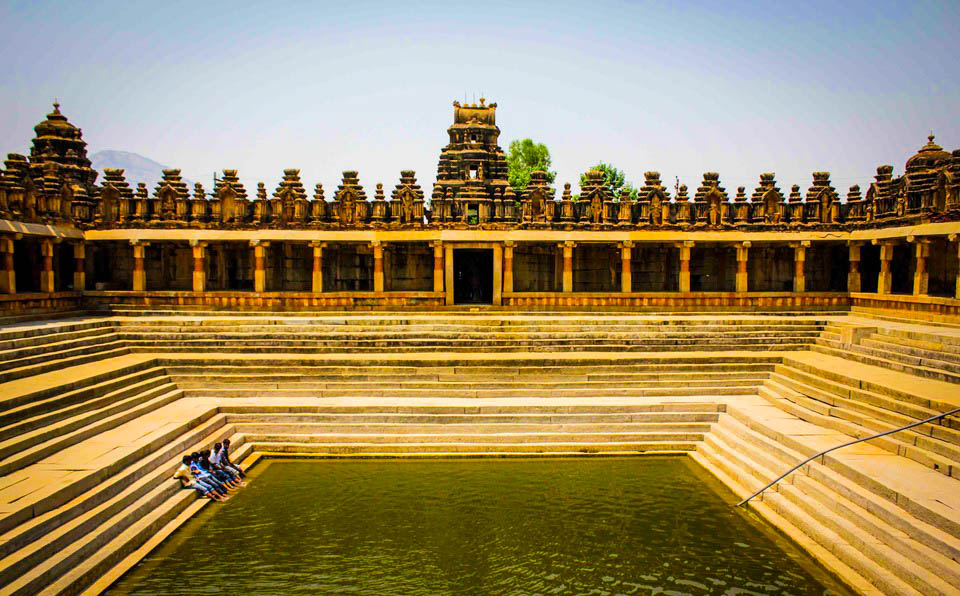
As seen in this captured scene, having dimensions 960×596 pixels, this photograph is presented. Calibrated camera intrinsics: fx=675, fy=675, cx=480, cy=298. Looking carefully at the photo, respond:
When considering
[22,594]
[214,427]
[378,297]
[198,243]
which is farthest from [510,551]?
[198,243]

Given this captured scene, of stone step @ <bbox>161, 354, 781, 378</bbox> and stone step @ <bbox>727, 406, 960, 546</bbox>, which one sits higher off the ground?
stone step @ <bbox>161, 354, 781, 378</bbox>

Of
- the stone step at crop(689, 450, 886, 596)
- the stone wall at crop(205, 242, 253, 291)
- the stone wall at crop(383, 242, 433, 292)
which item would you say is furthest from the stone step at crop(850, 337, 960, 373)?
the stone wall at crop(205, 242, 253, 291)

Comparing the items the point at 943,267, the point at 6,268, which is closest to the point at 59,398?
the point at 6,268

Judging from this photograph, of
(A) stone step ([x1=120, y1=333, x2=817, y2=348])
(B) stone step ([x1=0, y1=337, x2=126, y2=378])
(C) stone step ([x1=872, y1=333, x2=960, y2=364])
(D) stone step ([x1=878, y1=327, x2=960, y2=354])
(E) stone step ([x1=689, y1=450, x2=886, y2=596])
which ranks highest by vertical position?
(D) stone step ([x1=878, y1=327, x2=960, y2=354])

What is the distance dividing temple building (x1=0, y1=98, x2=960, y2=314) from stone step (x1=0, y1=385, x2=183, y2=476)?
291 inches

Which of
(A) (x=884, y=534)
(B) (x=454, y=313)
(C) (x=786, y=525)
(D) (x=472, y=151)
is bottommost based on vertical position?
(C) (x=786, y=525)

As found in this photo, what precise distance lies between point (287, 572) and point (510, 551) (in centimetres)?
268

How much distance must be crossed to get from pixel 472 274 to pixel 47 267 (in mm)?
13109

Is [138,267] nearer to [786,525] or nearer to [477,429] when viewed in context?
[477,429]

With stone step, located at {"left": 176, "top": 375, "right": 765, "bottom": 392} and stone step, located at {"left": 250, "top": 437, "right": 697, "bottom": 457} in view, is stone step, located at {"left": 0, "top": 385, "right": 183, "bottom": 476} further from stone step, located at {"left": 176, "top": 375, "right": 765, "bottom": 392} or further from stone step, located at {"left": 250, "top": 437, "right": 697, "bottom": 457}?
stone step, located at {"left": 250, "top": 437, "right": 697, "bottom": 457}

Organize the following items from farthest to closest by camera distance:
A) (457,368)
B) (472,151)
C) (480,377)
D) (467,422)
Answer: (472,151) → (457,368) → (480,377) → (467,422)

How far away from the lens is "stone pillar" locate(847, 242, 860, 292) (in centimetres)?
2163

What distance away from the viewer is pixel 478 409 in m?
13.1

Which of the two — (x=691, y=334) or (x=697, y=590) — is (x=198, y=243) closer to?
(x=691, y=334)
